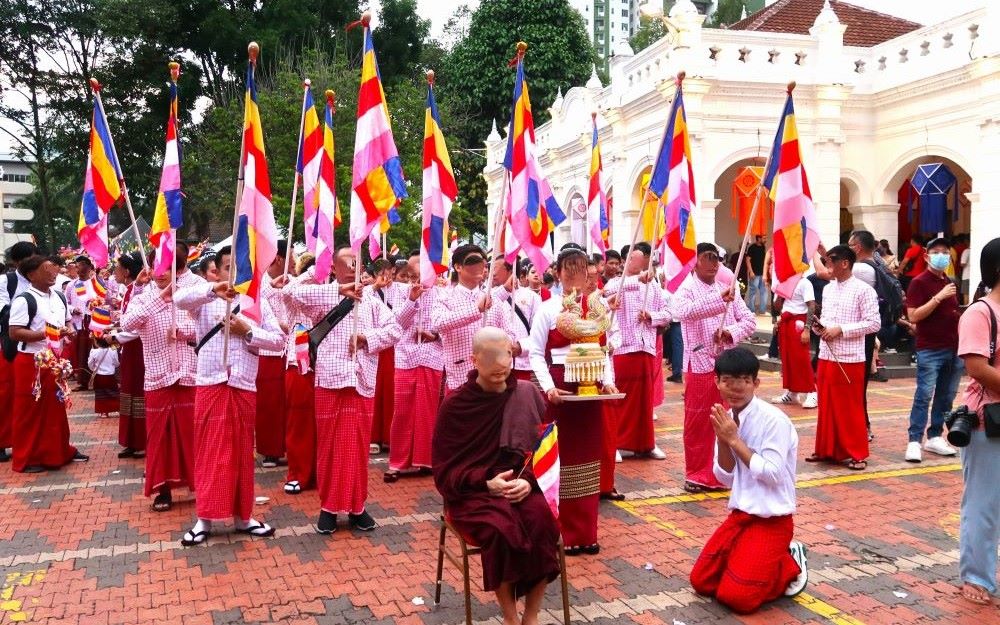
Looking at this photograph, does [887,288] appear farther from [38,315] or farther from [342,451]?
[38,315]

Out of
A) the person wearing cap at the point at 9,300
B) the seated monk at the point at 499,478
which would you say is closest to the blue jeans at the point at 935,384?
the seated monk at the point at 499,478

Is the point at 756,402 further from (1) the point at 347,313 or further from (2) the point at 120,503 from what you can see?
(2) the point at 120,503

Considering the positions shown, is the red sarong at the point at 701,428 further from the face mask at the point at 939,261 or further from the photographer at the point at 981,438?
the face mask at the point at 939,261

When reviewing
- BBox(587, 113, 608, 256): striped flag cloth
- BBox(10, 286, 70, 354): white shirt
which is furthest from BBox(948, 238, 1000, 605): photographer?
BBox(10, 286, 70, 354): white shirt

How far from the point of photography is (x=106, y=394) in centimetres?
1148

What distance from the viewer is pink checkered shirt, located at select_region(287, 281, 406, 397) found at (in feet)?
19.3

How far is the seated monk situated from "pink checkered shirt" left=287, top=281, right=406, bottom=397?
1.76 meters

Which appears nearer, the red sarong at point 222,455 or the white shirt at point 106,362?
the red sarong at point 222,455

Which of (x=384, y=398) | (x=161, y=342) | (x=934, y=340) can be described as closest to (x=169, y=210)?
(x=161, y=342)

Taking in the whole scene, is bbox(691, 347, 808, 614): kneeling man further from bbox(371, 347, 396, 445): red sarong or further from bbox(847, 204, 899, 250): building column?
bbox(847, 204, 899, 250): building column

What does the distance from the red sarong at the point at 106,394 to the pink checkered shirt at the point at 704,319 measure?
27.4ft

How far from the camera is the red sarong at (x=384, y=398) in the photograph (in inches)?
347

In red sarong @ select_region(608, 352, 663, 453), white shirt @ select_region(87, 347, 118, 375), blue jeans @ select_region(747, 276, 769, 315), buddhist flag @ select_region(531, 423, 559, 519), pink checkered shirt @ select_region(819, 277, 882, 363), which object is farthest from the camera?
blue jeans @ select_region(747, 276, 769, 315)

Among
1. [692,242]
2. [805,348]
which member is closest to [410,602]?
[692,242]
